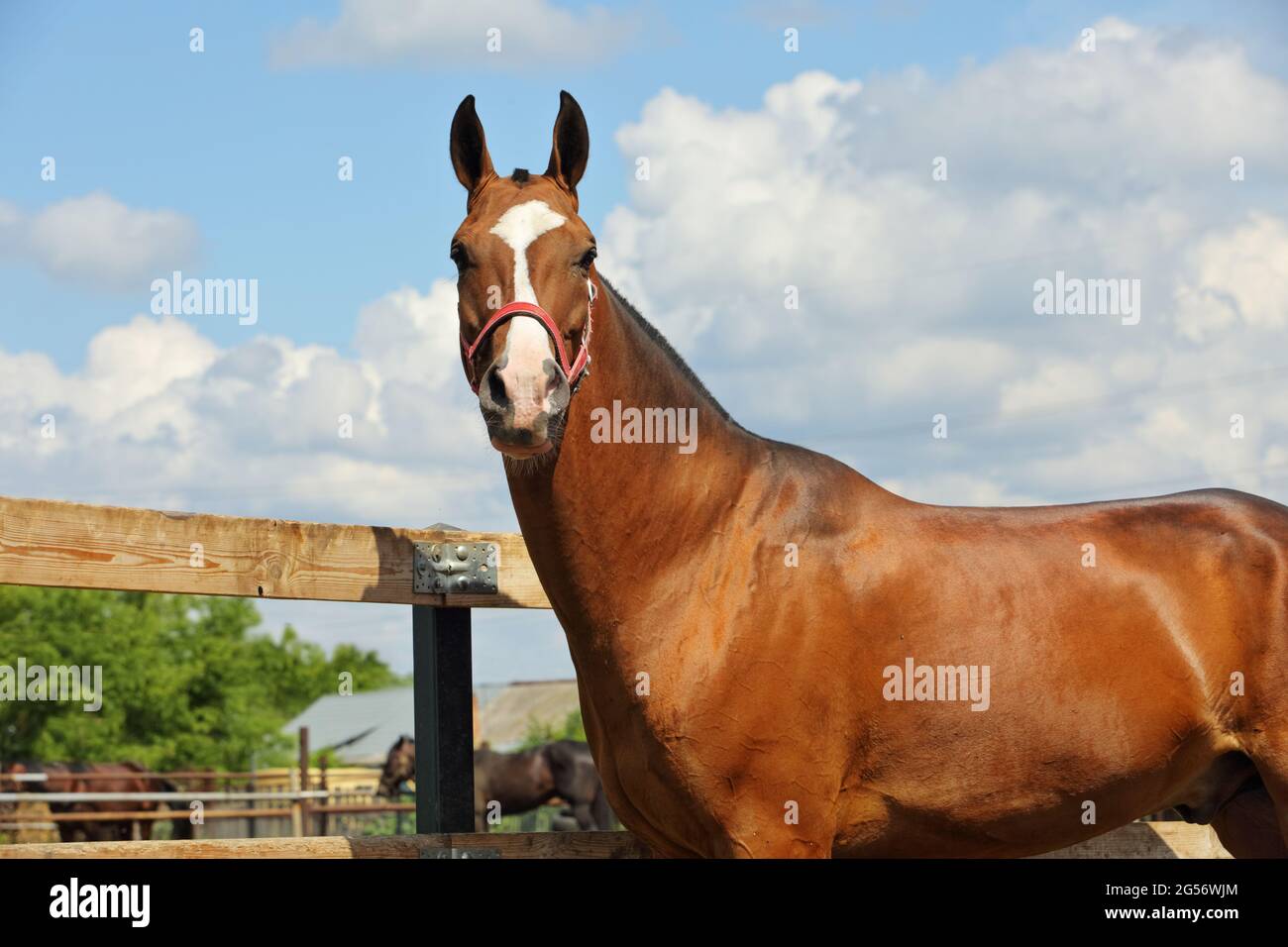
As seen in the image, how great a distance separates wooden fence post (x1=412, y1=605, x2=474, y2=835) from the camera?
4.65m

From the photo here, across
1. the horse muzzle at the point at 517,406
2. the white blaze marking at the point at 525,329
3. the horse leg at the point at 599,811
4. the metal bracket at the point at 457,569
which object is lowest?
the horse leg at the point at 599,811

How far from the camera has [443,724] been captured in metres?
4.68

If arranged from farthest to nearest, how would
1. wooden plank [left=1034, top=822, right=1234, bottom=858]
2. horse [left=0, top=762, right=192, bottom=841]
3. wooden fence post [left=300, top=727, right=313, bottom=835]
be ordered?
wooden fence post [left=300, top=727, right=313, bottom=835] < horse [left=0, top=762, right=192, bottom=841] < wooden plank [left=1034, top=822, right=1234, bottom=858]

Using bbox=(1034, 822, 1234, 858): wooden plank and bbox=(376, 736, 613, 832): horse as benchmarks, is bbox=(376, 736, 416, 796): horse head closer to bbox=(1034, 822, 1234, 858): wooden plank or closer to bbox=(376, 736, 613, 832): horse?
bbox=(376, 736, 613, 832): horse

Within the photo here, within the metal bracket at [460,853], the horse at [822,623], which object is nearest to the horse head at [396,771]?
the metal bracket at [460,853]

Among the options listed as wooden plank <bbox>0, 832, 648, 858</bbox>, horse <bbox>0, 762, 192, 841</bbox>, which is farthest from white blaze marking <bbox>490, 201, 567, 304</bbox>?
horse <bbox>0, 762, 192, 841</bbox>

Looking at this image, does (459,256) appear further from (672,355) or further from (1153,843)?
(1153,843)

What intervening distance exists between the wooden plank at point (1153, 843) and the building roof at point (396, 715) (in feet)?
180

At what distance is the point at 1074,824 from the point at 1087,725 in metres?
0.36

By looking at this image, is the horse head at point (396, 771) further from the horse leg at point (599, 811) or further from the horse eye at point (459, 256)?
the horse eye at point (459, 256)

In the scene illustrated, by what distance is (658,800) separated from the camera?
3.94 meters

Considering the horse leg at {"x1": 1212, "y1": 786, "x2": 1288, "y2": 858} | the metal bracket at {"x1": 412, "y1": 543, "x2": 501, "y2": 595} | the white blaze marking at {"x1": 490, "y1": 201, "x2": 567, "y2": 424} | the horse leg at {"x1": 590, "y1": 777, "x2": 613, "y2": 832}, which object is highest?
the white blaze marking at {"x1": 490, "y1": 201, "x2": 567, "y2": 424}

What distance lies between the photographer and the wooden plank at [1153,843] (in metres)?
5.43
